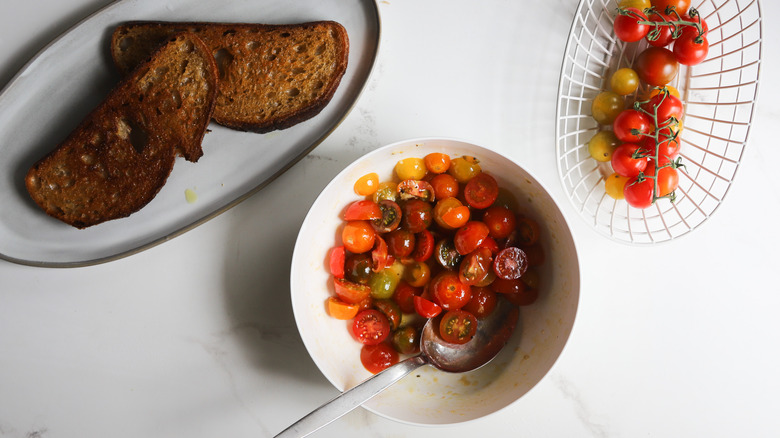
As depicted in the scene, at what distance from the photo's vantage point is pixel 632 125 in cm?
122

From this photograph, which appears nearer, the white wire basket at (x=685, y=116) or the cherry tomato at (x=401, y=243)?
the cherry tomato at (x=401, y=243)

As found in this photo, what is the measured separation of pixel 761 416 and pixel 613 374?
1.54ft

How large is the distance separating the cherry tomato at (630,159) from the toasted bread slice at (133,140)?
41.9 inches

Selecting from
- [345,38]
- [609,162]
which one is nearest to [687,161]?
[609,162]

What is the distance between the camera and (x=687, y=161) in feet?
4.52

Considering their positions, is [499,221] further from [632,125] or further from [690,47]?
[690,47]

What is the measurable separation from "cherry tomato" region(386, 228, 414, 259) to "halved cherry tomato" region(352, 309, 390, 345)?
16cm

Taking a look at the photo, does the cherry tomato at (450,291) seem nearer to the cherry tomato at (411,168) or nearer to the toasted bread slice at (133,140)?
the cherry tomato at (411,168)

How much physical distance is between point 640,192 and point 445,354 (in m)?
0.65

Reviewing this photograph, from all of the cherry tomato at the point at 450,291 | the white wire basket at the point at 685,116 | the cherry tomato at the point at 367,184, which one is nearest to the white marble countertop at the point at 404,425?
the white wire basket at the point at 685,116

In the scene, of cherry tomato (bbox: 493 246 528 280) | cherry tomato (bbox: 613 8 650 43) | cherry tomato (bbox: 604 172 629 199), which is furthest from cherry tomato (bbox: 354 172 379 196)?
cherry tomato (bbox: 613 8 650 43)

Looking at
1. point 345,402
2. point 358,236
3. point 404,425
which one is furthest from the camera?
point 404,425

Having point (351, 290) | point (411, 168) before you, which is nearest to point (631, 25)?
point (411, 168)

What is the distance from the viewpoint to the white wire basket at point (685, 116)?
1.36 meters
